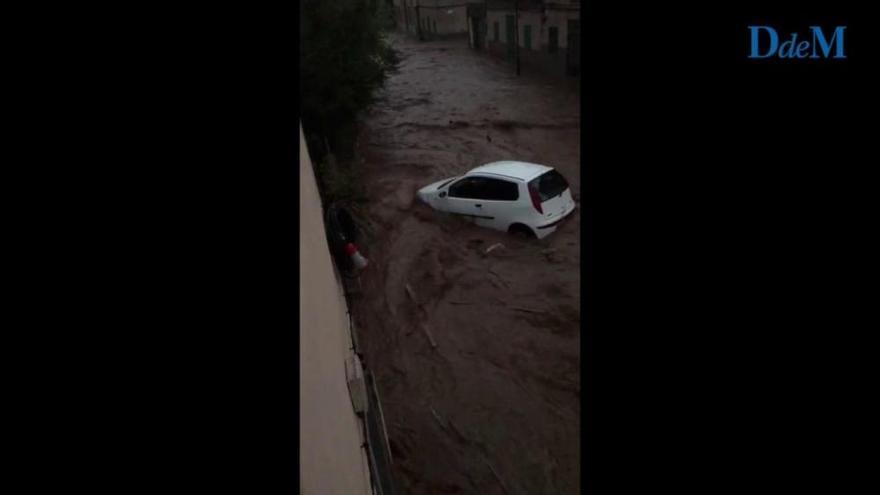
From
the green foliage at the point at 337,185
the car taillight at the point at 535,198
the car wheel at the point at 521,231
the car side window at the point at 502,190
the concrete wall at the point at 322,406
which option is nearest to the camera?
the concrete wall at the point at 322,406

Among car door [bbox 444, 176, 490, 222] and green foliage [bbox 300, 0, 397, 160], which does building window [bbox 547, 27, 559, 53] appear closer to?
green foliage [bbox 300, 0, 397, 160]

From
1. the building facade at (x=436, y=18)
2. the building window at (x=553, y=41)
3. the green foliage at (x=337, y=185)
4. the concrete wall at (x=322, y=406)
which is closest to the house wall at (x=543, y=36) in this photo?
the building window at (x=553, y=41)

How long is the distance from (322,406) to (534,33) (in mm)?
21985

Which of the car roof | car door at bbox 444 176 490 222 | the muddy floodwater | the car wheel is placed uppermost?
the car roof

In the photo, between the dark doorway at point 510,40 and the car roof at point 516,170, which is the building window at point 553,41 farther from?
the car roof at point 516,170

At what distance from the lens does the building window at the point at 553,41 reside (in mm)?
21688

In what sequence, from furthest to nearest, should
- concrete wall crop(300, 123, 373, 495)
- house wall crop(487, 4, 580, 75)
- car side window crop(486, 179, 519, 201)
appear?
house wall crop(487, 4, 580, 75) < car side window crop(486, 179, 519, 201) < concrete wall crop(300, 123, 373, 495)

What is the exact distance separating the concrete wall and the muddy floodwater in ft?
Result: 5.71

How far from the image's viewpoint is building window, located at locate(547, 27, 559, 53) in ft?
71.2

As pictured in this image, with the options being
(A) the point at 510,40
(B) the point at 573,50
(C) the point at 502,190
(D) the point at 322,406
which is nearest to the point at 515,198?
(C) the point at 502,190

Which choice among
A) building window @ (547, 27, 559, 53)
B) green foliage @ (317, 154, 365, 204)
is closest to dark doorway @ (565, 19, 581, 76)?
building window @ (547, 27, 559, 53)

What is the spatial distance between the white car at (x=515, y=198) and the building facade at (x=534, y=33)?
11.6 metres
